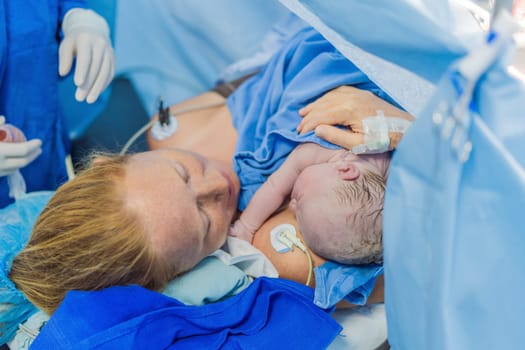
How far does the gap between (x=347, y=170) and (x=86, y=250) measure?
0.54 metres

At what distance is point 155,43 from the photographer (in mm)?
1784

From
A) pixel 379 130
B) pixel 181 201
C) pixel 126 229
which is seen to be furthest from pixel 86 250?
pixel 379 130

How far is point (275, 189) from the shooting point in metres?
1.19

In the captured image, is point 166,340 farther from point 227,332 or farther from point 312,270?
point 312,270

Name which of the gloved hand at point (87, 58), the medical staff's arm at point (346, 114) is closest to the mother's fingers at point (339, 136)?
the medical staff's arm at point (346, 114)

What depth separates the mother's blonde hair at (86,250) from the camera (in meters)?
0.98

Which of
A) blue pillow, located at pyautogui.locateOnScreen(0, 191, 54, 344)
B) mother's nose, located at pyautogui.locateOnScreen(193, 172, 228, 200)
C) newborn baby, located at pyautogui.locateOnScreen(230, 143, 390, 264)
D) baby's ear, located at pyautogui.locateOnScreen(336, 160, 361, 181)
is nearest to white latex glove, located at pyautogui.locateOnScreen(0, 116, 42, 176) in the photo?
blue pillow, located at pyautogui.locateOnScreen(0, 191, 54, 344)

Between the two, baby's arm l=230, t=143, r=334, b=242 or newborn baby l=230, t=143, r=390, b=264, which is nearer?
newborn baby l=230, t=143, r=390, b=264

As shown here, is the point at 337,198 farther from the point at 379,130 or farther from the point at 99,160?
the point at 99,160

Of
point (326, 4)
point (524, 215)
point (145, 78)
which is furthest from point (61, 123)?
point (524, 215)

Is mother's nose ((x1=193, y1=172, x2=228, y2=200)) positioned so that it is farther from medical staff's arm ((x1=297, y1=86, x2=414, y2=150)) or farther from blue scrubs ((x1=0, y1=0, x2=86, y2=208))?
blue scrubs ((x1=0, y1=0, x2=86, y2=208))

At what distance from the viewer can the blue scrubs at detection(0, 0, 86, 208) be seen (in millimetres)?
1246

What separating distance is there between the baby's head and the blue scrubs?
0.74 metres

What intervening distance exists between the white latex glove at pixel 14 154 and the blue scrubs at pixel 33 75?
0.11 metres
